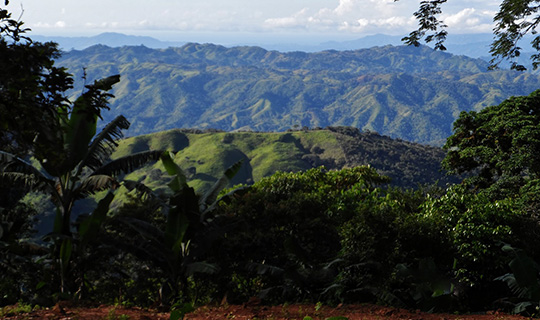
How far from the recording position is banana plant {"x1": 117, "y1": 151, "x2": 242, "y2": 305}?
42.5 ft

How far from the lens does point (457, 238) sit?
13906 mm

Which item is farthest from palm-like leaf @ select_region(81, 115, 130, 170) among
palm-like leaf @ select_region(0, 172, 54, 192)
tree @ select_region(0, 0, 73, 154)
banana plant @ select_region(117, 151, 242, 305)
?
tree @ select_region(0, 0, 73, 154)

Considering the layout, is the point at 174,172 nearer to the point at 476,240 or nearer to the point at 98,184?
the point at 98,184

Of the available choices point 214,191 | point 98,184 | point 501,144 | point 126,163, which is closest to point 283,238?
point 214,191

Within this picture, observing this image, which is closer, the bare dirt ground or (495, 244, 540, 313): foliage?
the bare dirt ground

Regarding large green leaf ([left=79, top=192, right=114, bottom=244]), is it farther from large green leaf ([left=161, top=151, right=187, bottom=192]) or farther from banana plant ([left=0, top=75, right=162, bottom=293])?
large green leaf ([left=161, top=151, right=187, bottom=192])

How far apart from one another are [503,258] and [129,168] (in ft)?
35.0

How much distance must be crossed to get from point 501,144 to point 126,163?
62.5 feet

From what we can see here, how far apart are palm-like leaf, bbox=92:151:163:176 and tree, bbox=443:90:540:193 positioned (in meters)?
16.6

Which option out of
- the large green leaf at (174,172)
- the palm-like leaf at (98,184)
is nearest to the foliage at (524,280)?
the large green leaf at (174,172)

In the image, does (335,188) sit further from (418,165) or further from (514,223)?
(418,165)

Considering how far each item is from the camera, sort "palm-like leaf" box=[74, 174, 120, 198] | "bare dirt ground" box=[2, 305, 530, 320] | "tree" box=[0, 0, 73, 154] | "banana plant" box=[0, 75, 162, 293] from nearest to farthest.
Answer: "tree" box=[0, 0, 73, 154]
"bare dirt ground" box=[2, 305, 530, 320]
"palm-like leaf" box=[74, 174, 120, 198]
"banana plant" box=[0, 75, 162, 293]

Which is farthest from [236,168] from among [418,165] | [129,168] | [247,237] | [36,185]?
[418,165]

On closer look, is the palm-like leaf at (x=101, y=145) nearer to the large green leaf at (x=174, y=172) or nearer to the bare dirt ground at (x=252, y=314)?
the large green leaf at (x=174, y=172)
